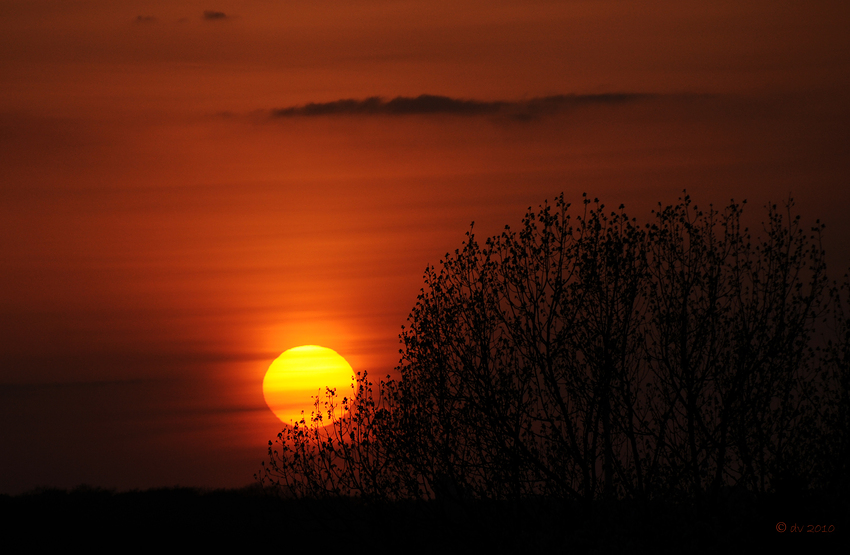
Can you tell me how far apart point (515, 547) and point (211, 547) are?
25677 millimetres

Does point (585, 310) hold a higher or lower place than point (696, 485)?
higher

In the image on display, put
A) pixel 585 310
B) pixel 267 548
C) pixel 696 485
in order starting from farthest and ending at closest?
pixel 267 548 → pixel 585 310 → pixel 696 485

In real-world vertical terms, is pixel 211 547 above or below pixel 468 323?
below

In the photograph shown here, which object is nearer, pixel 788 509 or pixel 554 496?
pixel 788 509

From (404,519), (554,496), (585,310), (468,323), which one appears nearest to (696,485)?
(554,496)

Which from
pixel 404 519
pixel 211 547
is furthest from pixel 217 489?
pixel 404 519

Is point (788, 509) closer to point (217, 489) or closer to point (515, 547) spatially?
point (515, 547)

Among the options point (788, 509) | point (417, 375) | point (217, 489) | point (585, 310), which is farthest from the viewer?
point (217, 489)

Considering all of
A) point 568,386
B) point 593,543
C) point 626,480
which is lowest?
point 593,543

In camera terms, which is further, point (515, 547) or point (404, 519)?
point (404, 519)

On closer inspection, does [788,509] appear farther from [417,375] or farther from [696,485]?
[417,375]

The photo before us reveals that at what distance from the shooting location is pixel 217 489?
5419 cm

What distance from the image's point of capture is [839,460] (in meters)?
19.8

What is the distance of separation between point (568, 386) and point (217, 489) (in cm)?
3942
